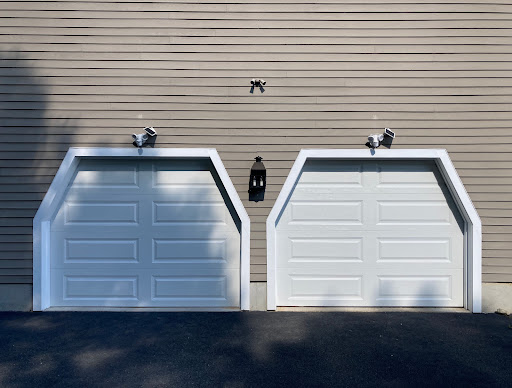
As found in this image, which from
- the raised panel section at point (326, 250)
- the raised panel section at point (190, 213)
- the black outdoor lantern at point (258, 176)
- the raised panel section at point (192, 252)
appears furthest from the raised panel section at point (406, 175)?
the raised panel section at point (192, 252)

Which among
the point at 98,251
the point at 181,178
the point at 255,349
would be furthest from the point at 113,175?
the point at 255,349

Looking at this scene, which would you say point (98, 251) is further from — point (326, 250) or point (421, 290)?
point (421, 290)

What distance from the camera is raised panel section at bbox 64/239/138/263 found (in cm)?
418

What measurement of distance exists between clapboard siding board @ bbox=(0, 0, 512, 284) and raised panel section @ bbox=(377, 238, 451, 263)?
0.51m

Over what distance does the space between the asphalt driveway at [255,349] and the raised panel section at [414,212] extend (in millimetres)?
1161

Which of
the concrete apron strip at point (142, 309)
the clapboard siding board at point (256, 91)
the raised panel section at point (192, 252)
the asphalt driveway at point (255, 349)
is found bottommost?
the asphalt driveway at point (255, 349)

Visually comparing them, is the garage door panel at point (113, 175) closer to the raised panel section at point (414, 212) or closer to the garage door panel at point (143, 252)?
the garage door panel at point (143, 252)

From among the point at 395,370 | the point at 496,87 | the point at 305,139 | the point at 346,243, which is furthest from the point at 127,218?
the point at 496,87

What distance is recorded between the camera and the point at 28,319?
150 inches

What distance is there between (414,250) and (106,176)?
4129 mm

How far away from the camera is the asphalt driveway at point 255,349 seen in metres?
2.62

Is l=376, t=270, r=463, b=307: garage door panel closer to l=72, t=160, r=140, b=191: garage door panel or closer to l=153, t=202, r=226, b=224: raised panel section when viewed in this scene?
l=153, t=202, r=226, b=224: raised panel section

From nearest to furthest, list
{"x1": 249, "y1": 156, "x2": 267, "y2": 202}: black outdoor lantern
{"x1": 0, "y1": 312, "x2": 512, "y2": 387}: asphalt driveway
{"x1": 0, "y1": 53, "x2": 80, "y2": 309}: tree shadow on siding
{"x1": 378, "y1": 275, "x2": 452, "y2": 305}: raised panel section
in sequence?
{"x1": 0, "y1": 312, "x2": 512, "y2": 387}: asphalt driveway, {"x1": 249, "y1": 156, "x2": 267, "y2": 202}: black outdoor lantern, {"x1": 0, "y1": 53, "x2": 80, "y2": 309}: tree shadow on siding, {"x1": 378, "y1": 275, "x2": 452, "y2": 305}: raised panel section

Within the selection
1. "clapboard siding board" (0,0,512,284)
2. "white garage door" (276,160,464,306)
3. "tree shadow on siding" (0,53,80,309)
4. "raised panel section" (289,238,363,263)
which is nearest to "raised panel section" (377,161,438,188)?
"white garage door" (276,160,464,306)
